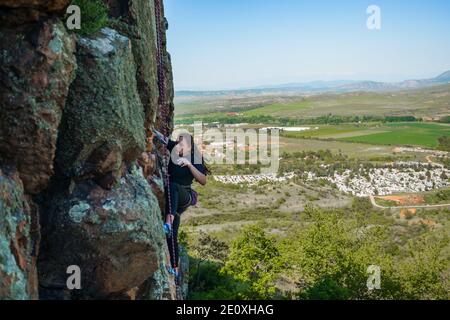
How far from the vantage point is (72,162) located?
6988 mm

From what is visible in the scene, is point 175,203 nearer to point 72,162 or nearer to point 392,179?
point 72,162

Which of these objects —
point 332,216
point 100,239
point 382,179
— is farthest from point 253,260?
point 382,179

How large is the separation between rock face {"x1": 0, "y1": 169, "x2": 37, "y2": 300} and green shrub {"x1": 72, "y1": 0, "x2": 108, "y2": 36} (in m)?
2.91

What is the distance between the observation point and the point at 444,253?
34500 mm

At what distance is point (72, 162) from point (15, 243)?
1.73 m

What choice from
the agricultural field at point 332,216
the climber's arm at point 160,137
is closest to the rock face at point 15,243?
the climber's arm at point 160,137

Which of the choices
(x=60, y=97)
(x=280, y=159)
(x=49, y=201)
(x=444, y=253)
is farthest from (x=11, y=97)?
(x=280, y=159)

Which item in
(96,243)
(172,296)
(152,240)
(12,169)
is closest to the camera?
(12,169)

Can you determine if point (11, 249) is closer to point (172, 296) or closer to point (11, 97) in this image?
point (11, 97)

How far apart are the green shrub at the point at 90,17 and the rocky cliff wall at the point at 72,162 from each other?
0.14 metres

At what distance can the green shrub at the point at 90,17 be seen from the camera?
24.3ft

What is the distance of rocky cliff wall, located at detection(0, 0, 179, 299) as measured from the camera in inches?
231

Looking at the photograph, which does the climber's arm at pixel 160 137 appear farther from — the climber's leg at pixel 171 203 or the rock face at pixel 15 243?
the rock face at pixel 15 243
